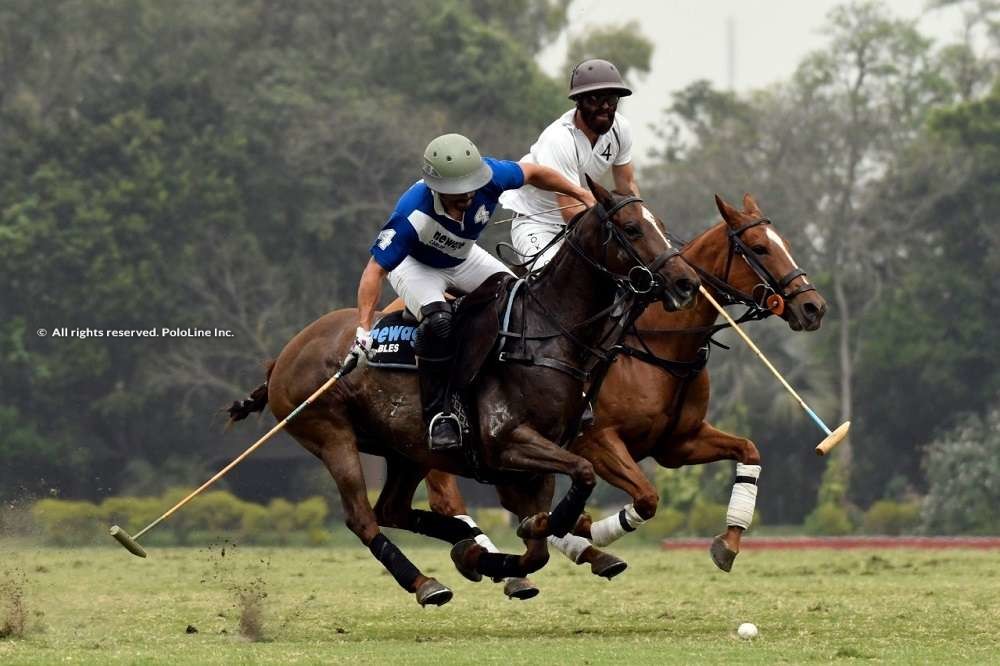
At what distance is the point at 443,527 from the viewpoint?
12547mm

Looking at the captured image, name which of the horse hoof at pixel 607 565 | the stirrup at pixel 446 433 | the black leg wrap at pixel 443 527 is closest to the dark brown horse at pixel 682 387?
the horse hoof at pixel 607 565

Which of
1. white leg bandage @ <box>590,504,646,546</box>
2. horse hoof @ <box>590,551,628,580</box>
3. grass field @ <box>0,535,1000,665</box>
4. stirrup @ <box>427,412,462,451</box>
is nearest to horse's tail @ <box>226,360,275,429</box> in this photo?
grass field @ <box>0,535,1000,665</box>

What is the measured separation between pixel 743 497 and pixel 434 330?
8.16 feet

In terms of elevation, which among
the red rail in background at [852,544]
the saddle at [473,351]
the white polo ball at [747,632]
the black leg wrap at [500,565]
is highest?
the red rail in background at [852,544]

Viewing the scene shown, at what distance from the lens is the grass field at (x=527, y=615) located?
10.5m

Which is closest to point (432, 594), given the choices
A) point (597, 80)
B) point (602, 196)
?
point (602, 196)

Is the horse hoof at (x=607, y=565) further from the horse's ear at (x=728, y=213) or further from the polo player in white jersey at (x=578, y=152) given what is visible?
the horse's ear at (x=728, y=213)

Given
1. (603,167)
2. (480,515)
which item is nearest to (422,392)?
(603,167)

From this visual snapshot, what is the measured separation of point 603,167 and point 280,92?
32.3 m

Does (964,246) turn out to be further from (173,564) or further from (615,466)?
(615,466)

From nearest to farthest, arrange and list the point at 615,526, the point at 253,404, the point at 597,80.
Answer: the point at 597,80 → the point at 615,526 → the point at 253,404

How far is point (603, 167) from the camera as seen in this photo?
43.1ft

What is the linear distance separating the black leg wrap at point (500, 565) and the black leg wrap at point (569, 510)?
0.53 meters

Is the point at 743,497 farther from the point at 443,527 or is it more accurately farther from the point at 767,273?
the point at 443,527
